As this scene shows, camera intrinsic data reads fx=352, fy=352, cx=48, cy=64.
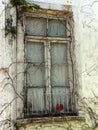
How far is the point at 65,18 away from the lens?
631cm

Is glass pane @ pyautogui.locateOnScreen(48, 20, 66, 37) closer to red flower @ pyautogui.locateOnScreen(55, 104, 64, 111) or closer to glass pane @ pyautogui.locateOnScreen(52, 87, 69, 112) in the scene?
glass pane @ pyautogui.locateOnScreen(52, 87, 69, 112)

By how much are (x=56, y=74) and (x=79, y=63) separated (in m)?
0.45

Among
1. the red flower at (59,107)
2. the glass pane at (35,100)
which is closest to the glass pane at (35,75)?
the glass pane at (35,100)

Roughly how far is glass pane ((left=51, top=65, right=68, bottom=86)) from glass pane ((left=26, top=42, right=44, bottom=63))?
295 mm

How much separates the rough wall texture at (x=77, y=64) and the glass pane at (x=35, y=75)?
0.54 ft

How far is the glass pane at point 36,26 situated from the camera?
20.0ft

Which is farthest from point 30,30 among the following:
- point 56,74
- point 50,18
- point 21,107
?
point 21,107

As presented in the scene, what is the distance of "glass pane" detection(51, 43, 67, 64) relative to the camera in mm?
6145

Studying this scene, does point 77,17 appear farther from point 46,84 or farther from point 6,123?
point 6,123

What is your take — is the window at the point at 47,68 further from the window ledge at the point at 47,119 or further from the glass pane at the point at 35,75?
the window ledge at the point at 47,119

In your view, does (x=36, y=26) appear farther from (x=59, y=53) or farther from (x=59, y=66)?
(x=59, y=66)

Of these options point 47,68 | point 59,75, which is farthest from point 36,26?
point 59,75

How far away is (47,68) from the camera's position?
19.7 feet

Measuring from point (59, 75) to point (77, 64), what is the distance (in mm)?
370
